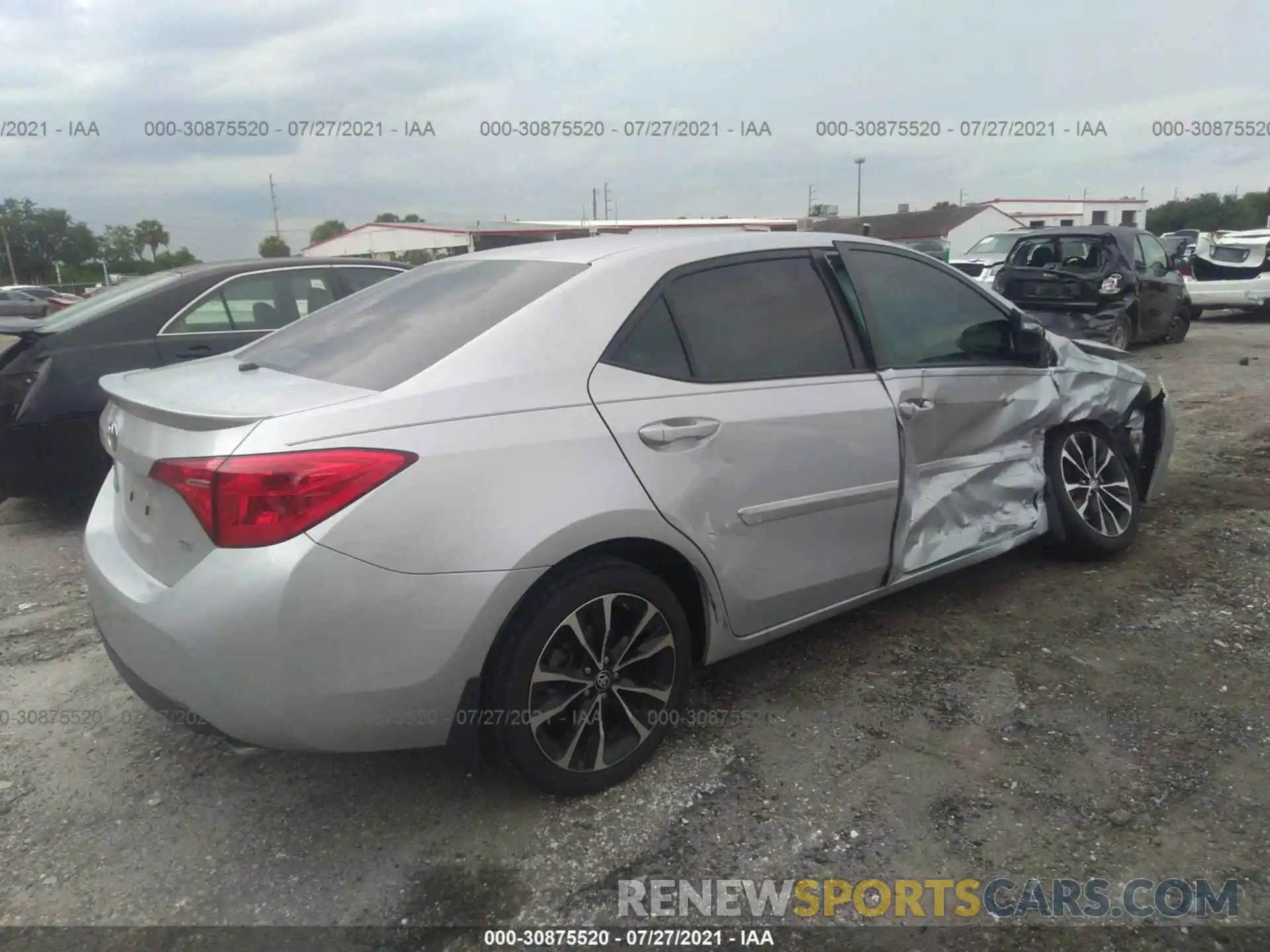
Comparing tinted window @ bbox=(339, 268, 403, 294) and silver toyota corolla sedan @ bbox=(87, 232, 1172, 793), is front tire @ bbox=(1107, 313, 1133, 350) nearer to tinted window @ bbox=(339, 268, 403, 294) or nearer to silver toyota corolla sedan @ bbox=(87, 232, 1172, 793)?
silver toyota corolla sedan @ bbox=(87, 232, 1172, 793)

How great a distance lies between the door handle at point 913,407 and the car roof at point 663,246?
66 centimetres

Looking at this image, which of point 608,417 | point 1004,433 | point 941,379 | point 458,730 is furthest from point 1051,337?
point 458,730

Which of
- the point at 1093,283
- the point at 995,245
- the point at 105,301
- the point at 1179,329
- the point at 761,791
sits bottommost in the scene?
the point at 761,791

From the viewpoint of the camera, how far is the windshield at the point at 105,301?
17.0 feet

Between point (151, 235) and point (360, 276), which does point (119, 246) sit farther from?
point (360, 276)

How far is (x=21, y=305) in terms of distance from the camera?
2552cm

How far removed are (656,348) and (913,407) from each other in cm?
114

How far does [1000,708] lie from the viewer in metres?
Result: 3.20

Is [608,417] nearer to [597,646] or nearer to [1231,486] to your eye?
[597,646]

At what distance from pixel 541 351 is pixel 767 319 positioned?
932mm

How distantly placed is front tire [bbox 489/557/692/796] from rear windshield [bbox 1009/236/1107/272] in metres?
10.2

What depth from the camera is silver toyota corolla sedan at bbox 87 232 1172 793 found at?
2.24 m

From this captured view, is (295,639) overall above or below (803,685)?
above

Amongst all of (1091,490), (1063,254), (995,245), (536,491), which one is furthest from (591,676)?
(995,245)
